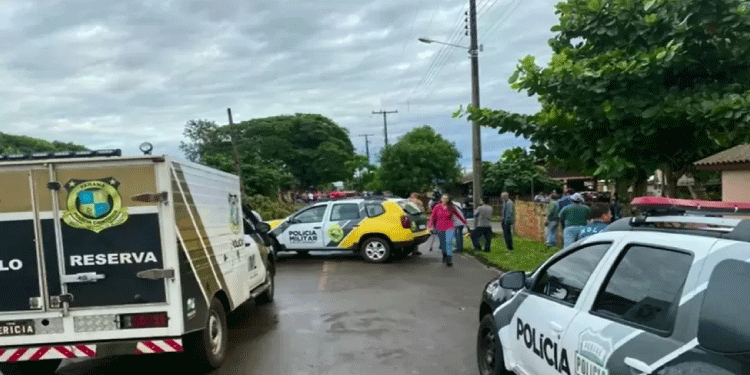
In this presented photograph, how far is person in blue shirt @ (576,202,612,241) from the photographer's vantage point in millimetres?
10609

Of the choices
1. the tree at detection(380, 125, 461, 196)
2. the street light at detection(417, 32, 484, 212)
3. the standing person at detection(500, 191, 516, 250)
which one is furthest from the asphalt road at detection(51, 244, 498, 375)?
the tree at detection(380, 125, 461, 196)

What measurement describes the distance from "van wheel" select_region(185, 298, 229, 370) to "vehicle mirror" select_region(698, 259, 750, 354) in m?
4.45

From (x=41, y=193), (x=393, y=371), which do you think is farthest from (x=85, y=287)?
(x=393, y=371)

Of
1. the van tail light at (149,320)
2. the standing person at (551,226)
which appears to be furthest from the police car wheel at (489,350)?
the standing person at (551,226)

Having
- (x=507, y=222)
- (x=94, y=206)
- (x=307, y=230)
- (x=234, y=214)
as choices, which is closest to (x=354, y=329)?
(x=234, y=214)

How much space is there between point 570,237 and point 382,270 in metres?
3.92

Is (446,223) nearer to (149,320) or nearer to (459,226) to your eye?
(459,226)

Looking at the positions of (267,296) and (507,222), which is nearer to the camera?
(267,296)

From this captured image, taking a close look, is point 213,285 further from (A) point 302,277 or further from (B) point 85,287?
(A) point 302,277

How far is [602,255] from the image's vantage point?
363 centimetres

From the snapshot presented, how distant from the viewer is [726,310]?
2488mm

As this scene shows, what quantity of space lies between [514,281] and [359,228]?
1015 centimetres

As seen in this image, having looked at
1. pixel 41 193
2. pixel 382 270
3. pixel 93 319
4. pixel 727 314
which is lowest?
pixel 382 270

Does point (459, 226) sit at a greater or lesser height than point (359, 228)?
lesser
